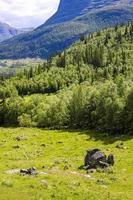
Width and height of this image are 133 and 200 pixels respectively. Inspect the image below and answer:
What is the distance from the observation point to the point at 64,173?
59.5m

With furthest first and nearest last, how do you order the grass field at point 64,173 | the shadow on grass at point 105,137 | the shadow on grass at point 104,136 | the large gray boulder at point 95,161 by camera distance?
the shadow on grass at point 104,136
the shadow on grass at point 105,137
the large gray boulder at point 95,161
the grass field at point 64,173

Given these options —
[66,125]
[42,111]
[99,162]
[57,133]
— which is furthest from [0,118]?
[99,162]

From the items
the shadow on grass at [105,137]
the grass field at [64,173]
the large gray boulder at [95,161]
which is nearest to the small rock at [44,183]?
the grass field at [64,173]

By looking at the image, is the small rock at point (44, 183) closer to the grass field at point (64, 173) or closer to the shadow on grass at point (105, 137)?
the grass field at point (64, 173)

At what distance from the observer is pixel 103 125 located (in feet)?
421

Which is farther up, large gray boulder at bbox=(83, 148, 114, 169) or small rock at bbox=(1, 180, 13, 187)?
small rock at bbox=(1, 180, 13, 187)

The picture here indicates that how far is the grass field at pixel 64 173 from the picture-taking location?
4525 centimetres

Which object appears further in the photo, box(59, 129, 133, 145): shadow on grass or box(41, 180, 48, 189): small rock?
box(59, 129, 133, 145): shadow on grass

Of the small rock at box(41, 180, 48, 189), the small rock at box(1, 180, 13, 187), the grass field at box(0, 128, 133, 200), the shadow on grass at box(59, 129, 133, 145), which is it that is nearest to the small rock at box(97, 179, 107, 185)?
the grass field at box(0, 128, 133, 200)

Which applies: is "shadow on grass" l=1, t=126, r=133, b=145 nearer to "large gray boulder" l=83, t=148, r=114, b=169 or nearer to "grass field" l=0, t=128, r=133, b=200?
"grass field" l=0, t=128, r=133, b=200

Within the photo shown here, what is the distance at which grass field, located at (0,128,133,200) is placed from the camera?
148ft

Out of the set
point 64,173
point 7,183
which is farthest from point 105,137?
point 7,183

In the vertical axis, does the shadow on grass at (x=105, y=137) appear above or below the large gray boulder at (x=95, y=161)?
below

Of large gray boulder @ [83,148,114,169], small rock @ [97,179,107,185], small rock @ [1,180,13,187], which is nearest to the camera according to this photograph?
small rock @ [1,180,13,187]
